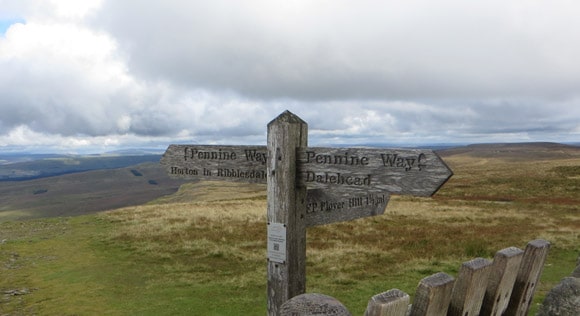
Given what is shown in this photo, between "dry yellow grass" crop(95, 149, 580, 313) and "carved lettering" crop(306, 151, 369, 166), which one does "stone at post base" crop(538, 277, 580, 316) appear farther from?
"dry yellow grass" crop(95, 149, 580, 313)

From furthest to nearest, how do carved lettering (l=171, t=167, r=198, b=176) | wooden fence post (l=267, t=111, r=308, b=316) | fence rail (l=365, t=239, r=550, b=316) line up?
carved lettering (l=171, t=167, r=198, b=176) < wooden fence post (l=267, t=111, r=308, b=316) < fence rail (l=365, t=239, r=550, b=316)

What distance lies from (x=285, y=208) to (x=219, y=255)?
14.3 meters

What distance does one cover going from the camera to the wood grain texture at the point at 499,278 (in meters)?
3.59

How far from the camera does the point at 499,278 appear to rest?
3594 millimetres

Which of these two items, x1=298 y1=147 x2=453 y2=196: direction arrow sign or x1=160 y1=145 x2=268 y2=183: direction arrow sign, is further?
x1=160 y1=145 x2=268 y2=183: direction arrow sign

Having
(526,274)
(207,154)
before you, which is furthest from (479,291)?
(207,154)

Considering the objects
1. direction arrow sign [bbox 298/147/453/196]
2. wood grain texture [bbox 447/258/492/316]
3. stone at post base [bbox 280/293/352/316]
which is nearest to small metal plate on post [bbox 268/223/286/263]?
direction arrow sign [bbox 298/147/453/196]

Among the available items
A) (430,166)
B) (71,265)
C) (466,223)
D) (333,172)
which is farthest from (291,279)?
(466,223)

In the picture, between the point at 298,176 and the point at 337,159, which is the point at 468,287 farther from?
the point at 298,176

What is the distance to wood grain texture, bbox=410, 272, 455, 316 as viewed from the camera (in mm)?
2908

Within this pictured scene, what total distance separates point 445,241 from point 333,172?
18.4 metres

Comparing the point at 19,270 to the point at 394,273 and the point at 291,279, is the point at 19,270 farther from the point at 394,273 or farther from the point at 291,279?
the point at 291,279

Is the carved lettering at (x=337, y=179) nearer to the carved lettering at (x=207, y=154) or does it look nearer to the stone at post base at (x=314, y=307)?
the carved lettering at (x=207, y=154)

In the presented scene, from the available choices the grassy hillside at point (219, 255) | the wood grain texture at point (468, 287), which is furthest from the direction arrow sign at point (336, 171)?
the grassy hillside at point (219, 255)
